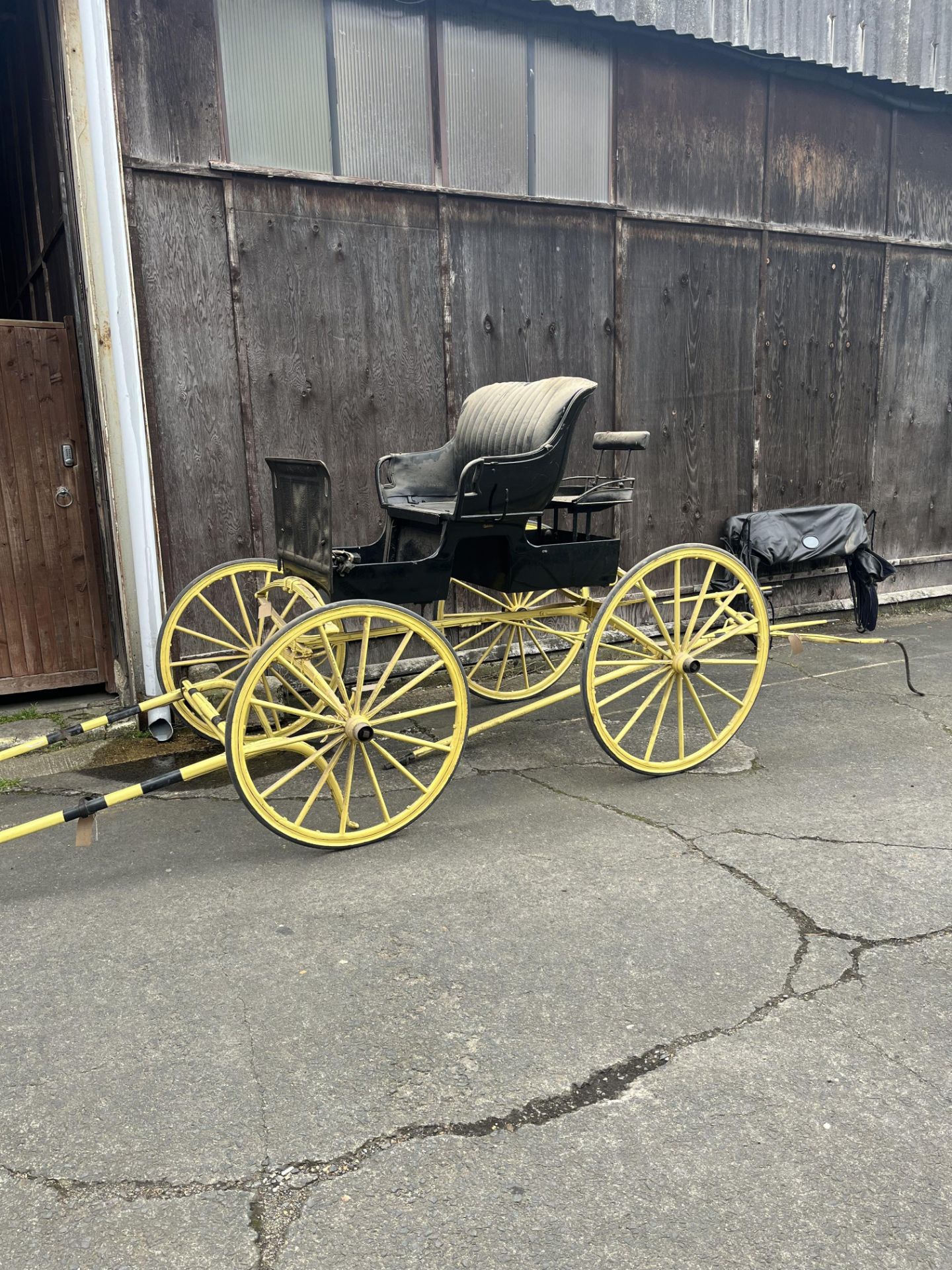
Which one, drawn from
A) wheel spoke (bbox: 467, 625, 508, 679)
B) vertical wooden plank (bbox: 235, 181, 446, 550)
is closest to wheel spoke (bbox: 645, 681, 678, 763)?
wheel spoke (bbox: 467, 625, 508, 679)

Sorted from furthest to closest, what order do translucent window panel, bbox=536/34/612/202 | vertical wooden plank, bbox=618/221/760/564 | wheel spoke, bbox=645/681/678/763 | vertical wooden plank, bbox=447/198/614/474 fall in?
1. vertical wooden plank, bbox=618/221/760/564
2. translucent window panel, bbox=536/34/612/202
3. vertical wooden plank, bbox=447/198/614/474
4. wheel spoke, bbox=645/681/678/763

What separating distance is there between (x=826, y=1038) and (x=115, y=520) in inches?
159

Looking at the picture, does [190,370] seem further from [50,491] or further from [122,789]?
[122,789]

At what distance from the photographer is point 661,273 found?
6.44 meters

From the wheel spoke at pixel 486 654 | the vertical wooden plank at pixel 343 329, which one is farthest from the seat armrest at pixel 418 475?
the wheel spoke at pixel 486 654

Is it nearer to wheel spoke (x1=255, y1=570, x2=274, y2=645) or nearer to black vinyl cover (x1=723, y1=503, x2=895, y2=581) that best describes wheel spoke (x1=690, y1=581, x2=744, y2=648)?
wheel spoke (x1=255, y1=570, x2=274, y2=645)

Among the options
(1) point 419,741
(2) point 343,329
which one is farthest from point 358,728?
(2) point 343,329

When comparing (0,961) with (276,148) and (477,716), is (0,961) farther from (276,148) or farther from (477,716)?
(276,148)

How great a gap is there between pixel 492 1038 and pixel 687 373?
5.25 metres

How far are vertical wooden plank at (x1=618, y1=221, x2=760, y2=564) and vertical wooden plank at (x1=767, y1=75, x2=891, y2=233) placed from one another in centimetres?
51

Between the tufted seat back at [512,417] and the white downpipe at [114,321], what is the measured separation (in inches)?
63.4

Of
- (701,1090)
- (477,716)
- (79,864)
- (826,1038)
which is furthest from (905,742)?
(79,864)

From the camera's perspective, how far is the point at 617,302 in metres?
6.26

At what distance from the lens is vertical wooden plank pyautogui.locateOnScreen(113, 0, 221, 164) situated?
184 inches
